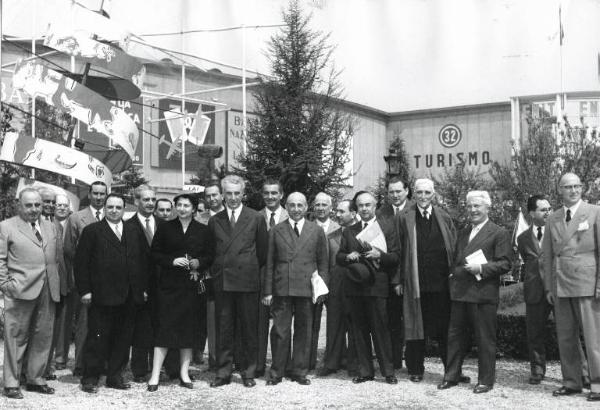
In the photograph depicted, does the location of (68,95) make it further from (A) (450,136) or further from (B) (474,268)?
(A) (450,136)

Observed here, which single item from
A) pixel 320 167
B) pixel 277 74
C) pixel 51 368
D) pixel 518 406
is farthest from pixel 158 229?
pixel 277 74

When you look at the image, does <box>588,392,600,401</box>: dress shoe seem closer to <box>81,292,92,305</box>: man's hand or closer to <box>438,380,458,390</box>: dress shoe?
<box>438,380,458,390</box>: dress shoe

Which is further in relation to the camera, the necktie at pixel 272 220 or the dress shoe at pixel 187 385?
the necktie at pixel 272 220

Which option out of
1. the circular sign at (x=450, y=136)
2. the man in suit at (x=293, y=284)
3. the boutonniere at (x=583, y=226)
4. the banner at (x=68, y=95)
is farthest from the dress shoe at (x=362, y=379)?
the circular sign at (x=450, y=136)

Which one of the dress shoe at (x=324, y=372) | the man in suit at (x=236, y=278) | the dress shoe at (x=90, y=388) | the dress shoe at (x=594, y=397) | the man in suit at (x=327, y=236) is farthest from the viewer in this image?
the man in suit at (x=327, y=236)

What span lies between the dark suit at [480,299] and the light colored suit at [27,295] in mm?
3858

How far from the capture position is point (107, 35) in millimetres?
11320

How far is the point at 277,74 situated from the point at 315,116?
1589 mm

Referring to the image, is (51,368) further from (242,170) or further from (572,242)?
(242,170)

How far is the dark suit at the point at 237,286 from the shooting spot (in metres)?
7.50

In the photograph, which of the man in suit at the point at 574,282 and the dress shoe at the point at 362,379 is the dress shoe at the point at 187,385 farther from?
the man in suit at the point at 574,282

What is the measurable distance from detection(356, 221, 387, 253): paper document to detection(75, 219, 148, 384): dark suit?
2213mm

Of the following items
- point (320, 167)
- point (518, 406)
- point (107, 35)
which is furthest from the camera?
point (320, 167)

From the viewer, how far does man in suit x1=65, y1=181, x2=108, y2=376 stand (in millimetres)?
8086
